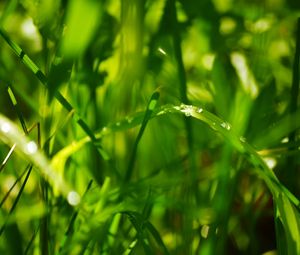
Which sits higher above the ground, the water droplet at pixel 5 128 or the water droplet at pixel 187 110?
the water droplet at pixel 5 128

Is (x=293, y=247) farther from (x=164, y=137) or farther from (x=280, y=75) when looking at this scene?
(x=280, y=75)

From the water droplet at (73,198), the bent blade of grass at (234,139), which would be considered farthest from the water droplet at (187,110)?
the water droplet at (73,198)

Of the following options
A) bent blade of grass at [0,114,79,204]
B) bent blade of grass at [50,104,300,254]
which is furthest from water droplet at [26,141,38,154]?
bent blade of grass at [50,104,300,254]

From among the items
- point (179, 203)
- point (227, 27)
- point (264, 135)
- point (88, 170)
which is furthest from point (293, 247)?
point (227, 27)

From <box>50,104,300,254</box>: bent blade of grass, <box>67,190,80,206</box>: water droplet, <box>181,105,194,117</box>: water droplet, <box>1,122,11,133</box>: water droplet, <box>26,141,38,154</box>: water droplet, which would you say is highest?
<box>1,122,11,133</box>: water droplet

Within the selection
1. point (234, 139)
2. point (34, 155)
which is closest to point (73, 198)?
point (34, 155)

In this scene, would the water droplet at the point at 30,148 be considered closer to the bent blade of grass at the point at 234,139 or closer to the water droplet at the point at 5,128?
the water droplet at the point at 5,128

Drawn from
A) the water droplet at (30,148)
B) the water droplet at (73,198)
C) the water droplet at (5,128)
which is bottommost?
the water droplet at (73,198)

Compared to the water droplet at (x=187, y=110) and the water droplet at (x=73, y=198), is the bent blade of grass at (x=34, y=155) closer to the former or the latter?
the water droplet at (x=73, y=198)

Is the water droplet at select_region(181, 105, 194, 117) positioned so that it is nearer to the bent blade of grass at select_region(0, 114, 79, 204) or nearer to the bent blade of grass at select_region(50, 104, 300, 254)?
the bent blade of grass at select_region(50, 104, 300, 254)
